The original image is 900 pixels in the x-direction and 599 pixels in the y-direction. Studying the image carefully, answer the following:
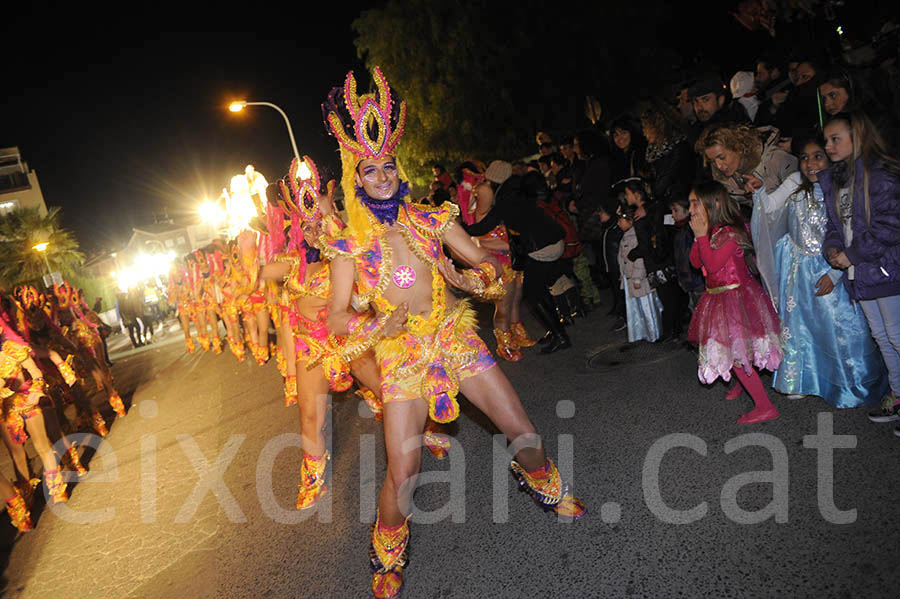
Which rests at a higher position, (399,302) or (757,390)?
(399,302)

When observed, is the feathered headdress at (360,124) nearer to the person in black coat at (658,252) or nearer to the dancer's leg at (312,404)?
the dancer's leg at (312,404)

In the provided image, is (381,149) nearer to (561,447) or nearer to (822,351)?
(561,447)

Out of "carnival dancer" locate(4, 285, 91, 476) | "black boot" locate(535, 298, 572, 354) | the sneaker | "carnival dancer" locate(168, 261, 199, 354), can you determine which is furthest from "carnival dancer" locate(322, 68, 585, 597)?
"carnival dancer" locate(168, 261, 199, 354)

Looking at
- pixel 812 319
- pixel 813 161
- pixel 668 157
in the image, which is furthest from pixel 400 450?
pixel 668 157

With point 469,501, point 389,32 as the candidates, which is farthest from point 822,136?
point 389,32

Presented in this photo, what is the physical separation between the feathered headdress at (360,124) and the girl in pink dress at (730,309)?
2.49 m

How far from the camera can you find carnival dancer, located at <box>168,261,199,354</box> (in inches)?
576

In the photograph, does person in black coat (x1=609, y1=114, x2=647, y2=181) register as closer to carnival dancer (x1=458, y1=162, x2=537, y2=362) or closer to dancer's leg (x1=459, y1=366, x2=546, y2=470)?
carnival dancer (x1=458, y1=162, x2=537, y2=362)

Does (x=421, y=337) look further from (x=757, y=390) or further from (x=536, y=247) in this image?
(x=536, y=247)

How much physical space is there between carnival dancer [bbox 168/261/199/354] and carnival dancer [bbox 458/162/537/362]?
33.4 feet

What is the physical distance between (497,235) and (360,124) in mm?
3355

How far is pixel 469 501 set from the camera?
4047 mm

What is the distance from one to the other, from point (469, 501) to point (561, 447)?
91cm

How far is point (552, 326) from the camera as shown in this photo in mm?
6844
